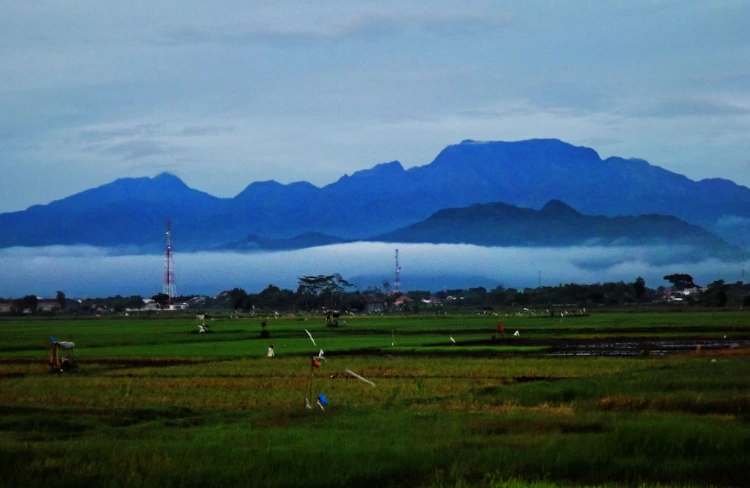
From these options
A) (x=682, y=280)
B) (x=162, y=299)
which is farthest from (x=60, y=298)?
(x=682, y=280)

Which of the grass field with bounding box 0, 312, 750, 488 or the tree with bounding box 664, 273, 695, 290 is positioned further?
the tree with bounding box 664, 273, 695, 290

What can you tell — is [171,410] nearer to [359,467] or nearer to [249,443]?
[249,443]

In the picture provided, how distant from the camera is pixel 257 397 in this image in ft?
77.8

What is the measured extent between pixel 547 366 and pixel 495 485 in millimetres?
20334

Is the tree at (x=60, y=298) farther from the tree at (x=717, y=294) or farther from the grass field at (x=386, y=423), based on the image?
the grass field at (x=386, y=423)

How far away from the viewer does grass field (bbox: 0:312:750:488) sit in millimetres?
13711

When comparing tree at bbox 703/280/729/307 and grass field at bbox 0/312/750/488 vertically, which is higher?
tree at bbox 703/280/729/307

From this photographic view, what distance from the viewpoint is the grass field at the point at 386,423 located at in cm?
1371

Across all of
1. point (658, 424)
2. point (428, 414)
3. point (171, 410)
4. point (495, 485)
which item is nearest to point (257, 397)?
point (171, 410)

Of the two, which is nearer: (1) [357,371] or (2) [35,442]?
(2) [35,442]

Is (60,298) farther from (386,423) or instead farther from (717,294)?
(386,423)

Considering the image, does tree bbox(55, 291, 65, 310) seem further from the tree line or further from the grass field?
the grass field

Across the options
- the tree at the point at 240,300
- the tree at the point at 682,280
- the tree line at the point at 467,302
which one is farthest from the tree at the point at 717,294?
the tree at the point at 240,300

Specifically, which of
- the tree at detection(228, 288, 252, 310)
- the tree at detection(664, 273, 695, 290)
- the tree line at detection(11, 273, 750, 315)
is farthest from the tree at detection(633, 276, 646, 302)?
the tree at detection(228, 288, 252, 310)
